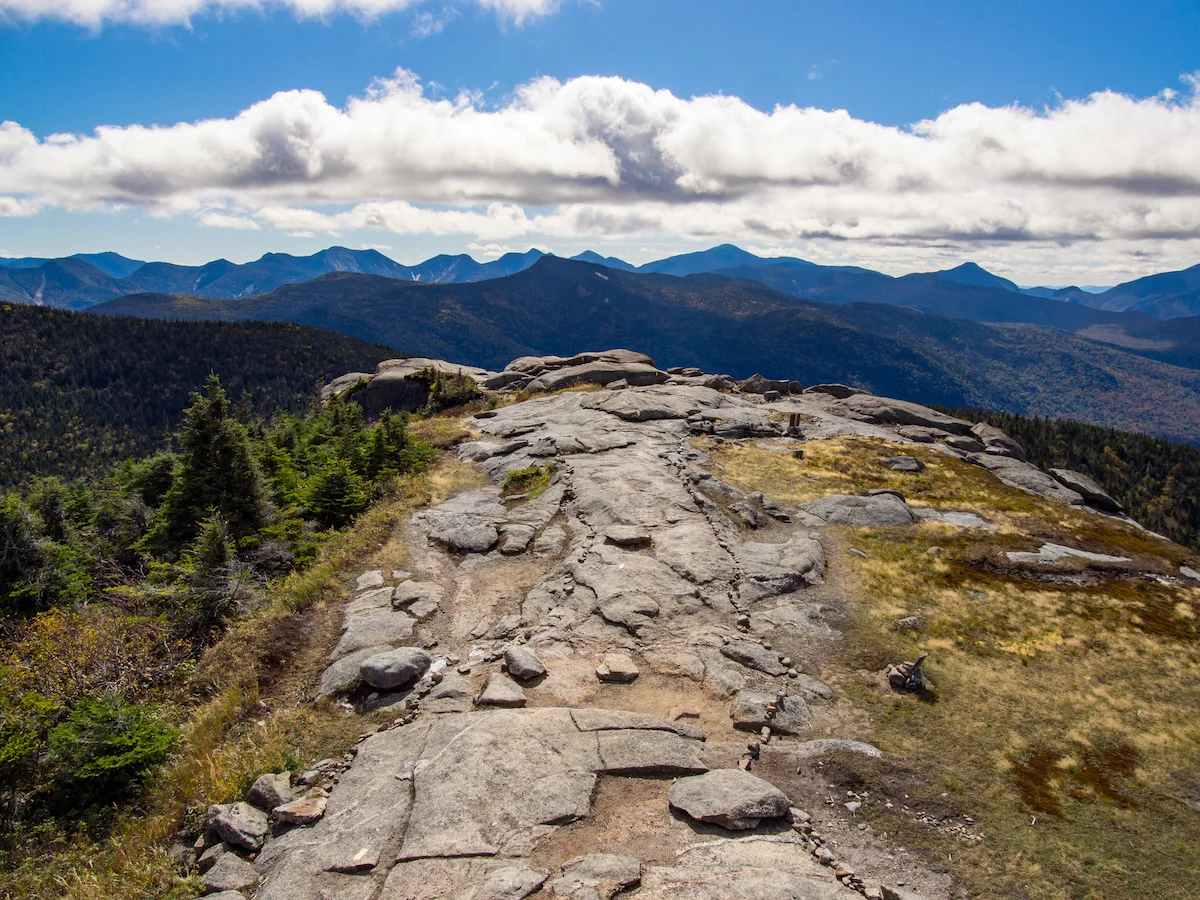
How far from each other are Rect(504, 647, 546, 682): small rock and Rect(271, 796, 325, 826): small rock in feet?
15.9

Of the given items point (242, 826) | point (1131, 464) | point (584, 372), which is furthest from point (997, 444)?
point (1131, 464)

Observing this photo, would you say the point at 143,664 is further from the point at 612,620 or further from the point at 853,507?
the point at 853,507

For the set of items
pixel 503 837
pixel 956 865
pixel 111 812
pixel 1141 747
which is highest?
pixel 503 837

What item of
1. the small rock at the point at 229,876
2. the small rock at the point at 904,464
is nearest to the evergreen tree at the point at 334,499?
the small rock at the point at 229,876

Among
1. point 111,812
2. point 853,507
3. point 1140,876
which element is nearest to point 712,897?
point 1140,876

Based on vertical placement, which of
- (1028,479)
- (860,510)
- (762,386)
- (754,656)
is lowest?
(1028,479)

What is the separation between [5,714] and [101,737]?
2.47m

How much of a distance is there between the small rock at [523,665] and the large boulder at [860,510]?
17.8m

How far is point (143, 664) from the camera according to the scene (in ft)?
49.3

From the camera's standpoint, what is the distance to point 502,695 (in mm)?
13055

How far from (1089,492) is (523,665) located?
1873 inches

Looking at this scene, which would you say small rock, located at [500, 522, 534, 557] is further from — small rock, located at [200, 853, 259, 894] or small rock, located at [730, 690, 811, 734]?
small rock, located at [200, 853, 259, 894]

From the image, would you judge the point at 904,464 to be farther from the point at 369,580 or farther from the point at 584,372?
the point at 369,580

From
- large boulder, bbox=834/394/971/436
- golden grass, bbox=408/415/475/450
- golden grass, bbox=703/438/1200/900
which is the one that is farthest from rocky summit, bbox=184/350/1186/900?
large boulder, bbox=834/394/971/436
